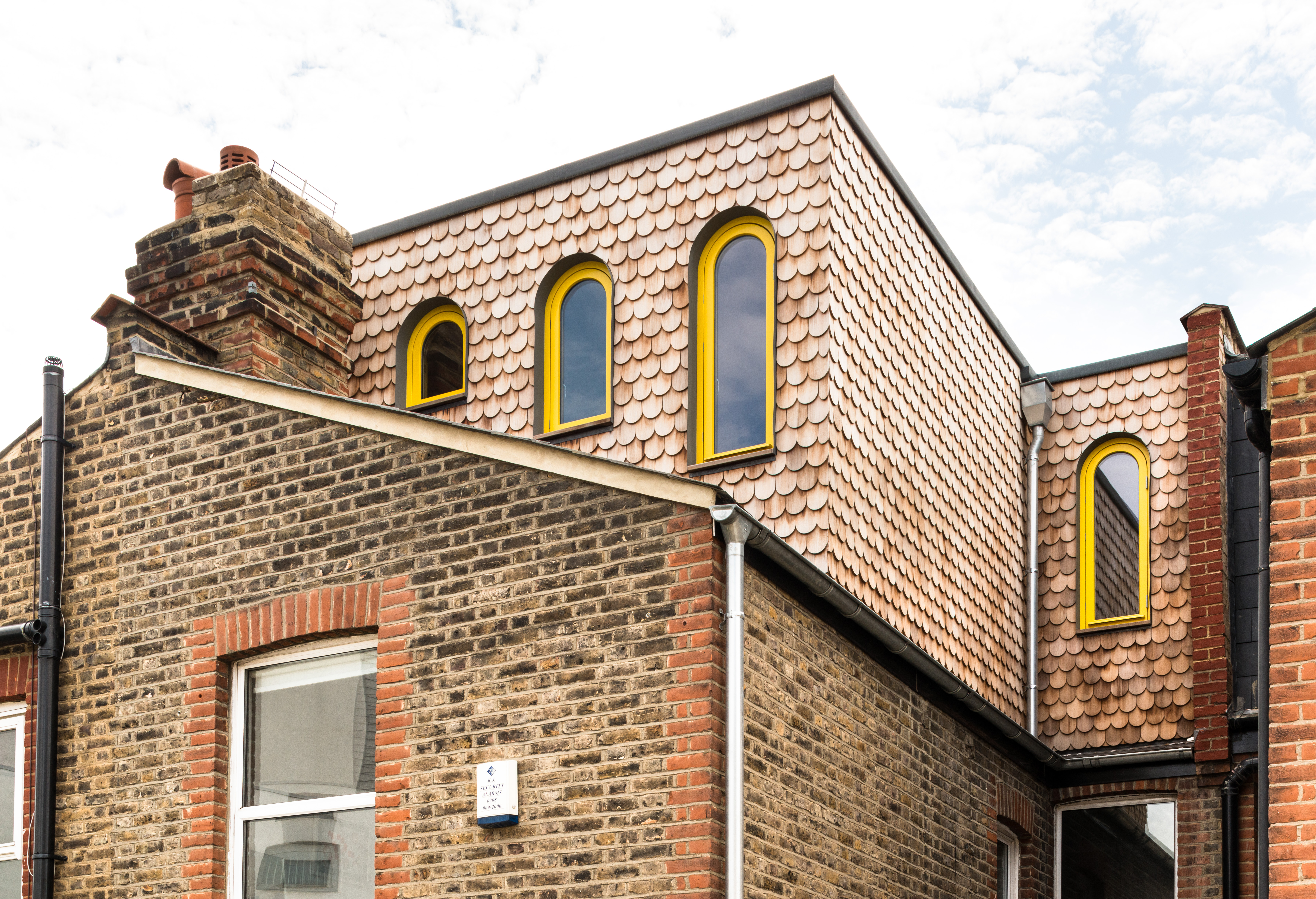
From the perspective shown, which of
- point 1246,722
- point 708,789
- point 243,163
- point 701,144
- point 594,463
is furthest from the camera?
point 1246,722

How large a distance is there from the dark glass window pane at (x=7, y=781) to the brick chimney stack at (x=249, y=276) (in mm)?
2721

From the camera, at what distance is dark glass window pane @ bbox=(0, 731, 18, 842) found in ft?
30.2

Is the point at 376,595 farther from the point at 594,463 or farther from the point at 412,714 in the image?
the point at 594,463

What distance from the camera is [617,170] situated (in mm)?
12242

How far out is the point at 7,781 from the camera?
9273 mm

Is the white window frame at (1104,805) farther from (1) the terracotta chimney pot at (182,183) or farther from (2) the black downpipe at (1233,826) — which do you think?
(1) the terracotta chimney pot at (182,183)

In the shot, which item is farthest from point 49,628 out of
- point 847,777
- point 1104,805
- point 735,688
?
point 1104,805

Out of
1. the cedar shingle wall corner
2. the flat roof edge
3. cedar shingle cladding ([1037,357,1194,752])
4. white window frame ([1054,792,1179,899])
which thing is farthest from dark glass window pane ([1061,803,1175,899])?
the flat roof edge

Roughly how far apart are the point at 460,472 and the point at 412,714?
1342mm

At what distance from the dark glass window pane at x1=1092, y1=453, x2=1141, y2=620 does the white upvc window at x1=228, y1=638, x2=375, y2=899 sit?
8.12m

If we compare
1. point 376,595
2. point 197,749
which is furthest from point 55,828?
point 376,595

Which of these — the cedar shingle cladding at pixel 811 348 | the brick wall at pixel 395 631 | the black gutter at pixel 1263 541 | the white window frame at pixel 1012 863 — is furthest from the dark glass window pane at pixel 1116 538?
the brick wall at pixel 395 631

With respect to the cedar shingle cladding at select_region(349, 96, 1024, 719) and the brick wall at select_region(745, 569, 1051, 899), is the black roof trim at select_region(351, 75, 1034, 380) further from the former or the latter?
the brick wall at select_region(745, 569, 1051, 899)

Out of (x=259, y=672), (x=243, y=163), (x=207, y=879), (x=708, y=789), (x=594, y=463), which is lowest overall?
(x=207, y=879)
